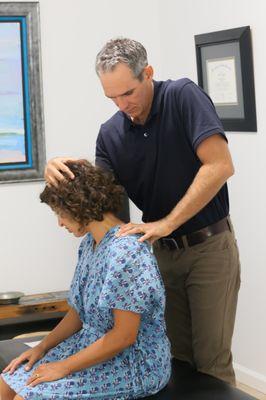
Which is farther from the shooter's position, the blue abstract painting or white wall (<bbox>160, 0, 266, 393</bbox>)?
the blue abstract painting

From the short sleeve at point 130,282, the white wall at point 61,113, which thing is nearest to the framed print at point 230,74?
the white wall at point 61,113

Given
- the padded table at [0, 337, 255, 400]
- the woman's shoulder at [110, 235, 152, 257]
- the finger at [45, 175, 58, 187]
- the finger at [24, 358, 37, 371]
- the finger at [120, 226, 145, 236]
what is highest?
the finger at [45, 175, 58, 187]

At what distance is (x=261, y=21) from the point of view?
359cm

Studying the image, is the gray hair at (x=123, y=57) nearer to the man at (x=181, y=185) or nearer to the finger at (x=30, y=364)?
the man at (x=181, y=185)

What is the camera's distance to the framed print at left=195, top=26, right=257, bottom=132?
3682 mm

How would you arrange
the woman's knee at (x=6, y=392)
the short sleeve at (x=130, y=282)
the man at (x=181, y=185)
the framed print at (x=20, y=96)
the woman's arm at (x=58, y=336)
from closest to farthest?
the short sleeve at (x=130, y=282), the man at (x=181, y=185), the woman's knee at (x=6, y=392), the woman's arm at (x=58, y=336), the framed print at (x=20, y=96)

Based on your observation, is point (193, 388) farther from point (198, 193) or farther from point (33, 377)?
point (198, 193)

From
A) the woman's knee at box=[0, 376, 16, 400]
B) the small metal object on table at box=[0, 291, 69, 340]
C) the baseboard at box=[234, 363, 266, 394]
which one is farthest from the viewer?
the small metal object on table at box=[0, 291, 69, 340]

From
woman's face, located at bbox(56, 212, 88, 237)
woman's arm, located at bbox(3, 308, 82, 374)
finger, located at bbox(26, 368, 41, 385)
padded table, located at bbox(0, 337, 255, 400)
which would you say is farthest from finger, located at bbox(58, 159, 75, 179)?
padded table, located at bbox(0, 337, 255, 400)

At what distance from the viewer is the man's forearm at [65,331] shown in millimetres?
2682

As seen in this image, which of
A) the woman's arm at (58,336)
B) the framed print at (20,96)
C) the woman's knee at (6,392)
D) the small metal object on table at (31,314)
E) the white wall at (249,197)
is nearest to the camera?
the woman's knee at (6,392)

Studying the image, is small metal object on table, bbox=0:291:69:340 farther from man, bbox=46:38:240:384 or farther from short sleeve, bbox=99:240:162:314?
short sleeve, bbox=99:240:162:314

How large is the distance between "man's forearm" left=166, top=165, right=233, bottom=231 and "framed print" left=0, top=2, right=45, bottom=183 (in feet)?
6.79

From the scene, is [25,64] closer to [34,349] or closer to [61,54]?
[61,54]
